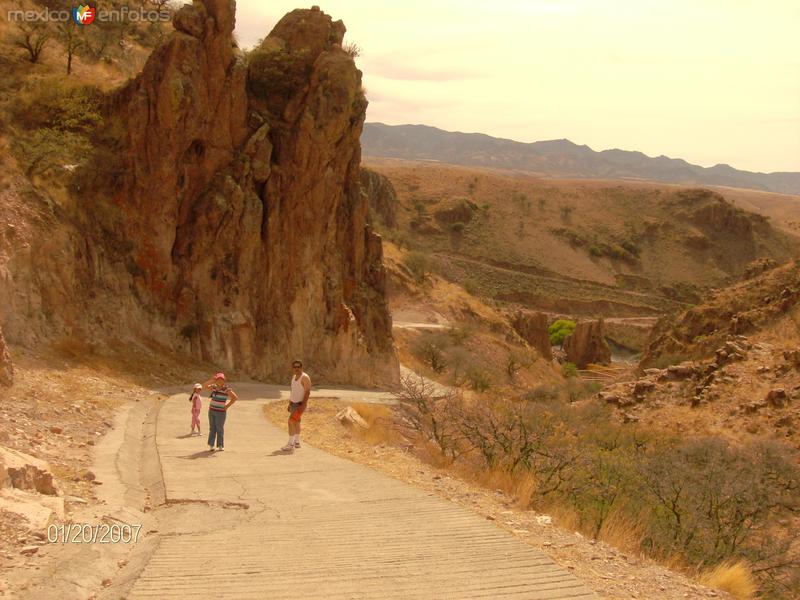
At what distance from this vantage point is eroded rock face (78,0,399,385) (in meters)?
21.6

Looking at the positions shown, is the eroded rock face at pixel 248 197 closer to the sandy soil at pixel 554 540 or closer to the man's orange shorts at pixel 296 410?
the man's orange shorts at pixel 296 410

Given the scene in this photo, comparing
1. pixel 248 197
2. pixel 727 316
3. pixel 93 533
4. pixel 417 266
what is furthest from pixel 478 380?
pixel 93 533

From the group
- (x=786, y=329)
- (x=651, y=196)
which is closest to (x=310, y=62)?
(x=786, y=329)

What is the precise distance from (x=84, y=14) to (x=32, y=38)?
3.71m

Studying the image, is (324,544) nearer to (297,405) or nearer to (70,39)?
(297,405)

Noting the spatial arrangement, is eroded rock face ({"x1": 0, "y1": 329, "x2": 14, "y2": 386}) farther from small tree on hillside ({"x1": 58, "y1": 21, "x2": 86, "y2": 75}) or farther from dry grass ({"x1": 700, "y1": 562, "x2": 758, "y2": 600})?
small tree on hillside ({"x1": 58, "y1": 21, "x2": 86, "y2": 75})

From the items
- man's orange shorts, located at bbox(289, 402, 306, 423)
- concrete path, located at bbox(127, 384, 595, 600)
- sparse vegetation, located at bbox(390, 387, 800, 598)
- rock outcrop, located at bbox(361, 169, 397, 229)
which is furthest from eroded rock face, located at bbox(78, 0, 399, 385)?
rock outcrop, located at bbox(361, 169, 397, 229)

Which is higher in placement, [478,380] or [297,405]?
[297,405]

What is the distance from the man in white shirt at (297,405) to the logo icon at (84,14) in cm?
2120

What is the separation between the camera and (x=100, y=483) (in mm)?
8188

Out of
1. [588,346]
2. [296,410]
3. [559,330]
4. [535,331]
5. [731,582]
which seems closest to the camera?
[731,582]

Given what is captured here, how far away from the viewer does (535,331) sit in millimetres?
57562

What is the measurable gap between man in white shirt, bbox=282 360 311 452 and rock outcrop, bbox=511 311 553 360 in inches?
1825

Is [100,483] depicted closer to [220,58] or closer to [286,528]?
[286,528]
